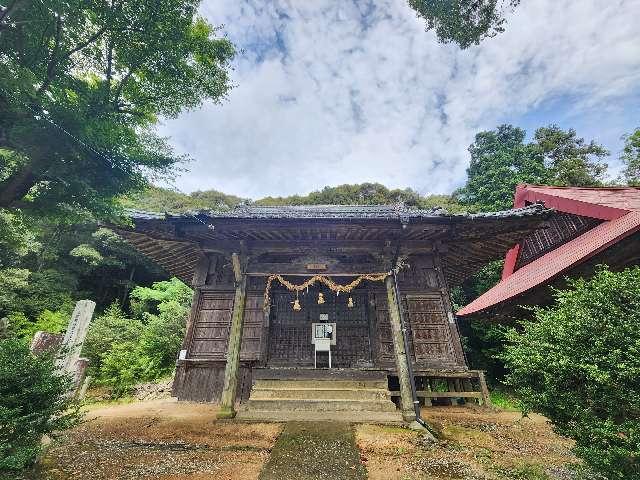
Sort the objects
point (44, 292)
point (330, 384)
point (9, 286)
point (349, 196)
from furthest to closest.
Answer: point (349, 196)
point (44, 292)
point (9, 286)
point (330, 384)

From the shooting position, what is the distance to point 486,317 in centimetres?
903

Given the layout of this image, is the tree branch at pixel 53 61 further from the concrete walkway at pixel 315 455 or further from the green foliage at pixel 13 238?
the concrete walkway at pixel 315 455

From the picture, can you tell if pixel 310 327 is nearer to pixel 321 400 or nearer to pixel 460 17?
pixel 321 400

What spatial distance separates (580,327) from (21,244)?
23897 mm

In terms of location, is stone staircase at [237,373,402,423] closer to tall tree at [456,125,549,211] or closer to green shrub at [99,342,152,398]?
green shrub at [99,342,152,398]

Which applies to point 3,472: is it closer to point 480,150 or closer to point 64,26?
point 64,26

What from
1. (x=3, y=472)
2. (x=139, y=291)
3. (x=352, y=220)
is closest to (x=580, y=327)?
(x=352, y=220)

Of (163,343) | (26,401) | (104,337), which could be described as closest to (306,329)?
(26,401)

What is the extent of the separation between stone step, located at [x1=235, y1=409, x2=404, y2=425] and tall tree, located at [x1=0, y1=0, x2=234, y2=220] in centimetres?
501

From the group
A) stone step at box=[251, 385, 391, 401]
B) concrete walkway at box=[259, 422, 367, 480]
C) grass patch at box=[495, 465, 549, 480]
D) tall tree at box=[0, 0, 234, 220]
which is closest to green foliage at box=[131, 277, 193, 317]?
stone step at box=[251, 385, 391, 401]

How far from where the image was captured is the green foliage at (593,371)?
313 centimetres

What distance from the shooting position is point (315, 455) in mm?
4570

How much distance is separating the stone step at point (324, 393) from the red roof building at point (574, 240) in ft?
11.7

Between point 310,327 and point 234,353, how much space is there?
394cm
